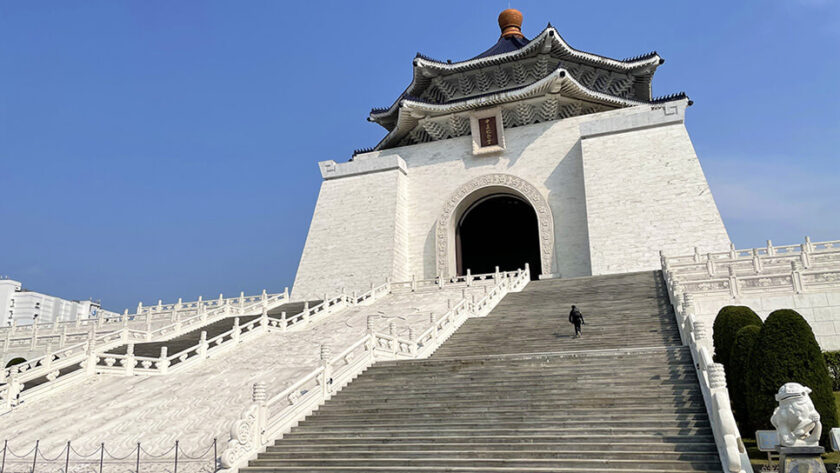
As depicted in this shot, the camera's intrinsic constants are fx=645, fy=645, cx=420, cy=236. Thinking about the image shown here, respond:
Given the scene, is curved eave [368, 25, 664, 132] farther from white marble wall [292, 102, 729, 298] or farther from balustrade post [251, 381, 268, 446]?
balustrade post [251, 381, 268, 446]

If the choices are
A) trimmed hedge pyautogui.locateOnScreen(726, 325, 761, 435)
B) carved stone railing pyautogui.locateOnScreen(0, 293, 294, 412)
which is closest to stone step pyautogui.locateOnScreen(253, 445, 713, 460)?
trimmed hedge pyautogui.locateOnScreen(726, 325, 761, 435)

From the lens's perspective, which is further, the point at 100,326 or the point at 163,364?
the point at 100,326

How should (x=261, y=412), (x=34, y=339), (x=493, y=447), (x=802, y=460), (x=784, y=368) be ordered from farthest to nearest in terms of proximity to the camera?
(x=34, y=339) < (x=261, y=412) < (x=784, y=368) < (x=493, y=447) < (x=802, y=460)

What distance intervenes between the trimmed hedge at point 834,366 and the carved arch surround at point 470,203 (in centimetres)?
1448

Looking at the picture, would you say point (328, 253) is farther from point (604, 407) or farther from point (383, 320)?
point (604, 407)

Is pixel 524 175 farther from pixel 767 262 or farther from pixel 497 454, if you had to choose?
pixel 497 454

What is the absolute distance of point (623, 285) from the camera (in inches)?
726

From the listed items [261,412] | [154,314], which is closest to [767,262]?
[261,412]

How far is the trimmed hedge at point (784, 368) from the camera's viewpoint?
327 inches

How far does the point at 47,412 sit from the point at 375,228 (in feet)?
54.8

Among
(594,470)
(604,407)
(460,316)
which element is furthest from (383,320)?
(594,470)

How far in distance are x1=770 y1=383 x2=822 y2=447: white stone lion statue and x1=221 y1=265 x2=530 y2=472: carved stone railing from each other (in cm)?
608

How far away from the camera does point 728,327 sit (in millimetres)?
10469

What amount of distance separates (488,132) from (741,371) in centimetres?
Answer: 1955
